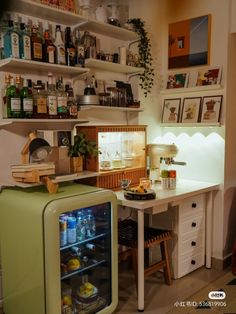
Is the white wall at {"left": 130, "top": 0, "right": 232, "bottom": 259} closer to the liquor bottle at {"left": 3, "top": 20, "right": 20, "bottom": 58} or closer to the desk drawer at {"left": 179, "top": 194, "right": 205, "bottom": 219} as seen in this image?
the desk drawer at {"left": 179, "top": 194, "right": 205, "bottom": 219}

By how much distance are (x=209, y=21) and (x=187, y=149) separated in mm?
1161

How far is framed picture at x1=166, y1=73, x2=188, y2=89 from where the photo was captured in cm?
309

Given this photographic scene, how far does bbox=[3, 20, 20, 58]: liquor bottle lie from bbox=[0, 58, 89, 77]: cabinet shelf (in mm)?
49

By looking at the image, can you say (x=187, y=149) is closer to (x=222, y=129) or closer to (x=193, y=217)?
(x=222, y=129)

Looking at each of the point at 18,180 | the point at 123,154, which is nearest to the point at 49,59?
the point at 18,180

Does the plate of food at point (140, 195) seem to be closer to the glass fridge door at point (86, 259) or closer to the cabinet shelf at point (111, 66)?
the glass fridge door at point (86, 259)

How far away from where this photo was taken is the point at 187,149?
3.15 m

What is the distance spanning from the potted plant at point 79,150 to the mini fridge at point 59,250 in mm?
159

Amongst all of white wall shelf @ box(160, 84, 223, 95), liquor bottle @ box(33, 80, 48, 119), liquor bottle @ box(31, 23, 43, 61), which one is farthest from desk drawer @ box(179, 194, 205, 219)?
liquor bottle @ box(31, 23, 43, 61)

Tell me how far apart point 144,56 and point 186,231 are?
5.17 feet

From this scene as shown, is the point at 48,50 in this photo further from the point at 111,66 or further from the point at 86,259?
the point at 86,259

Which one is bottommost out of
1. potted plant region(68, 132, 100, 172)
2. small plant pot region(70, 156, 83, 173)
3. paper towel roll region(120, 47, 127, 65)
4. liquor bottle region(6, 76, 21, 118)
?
small plant pot region(70, 156, 83, 173)

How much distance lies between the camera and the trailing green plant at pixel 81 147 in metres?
2.40

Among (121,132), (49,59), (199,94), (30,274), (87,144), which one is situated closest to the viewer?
(30,274)
